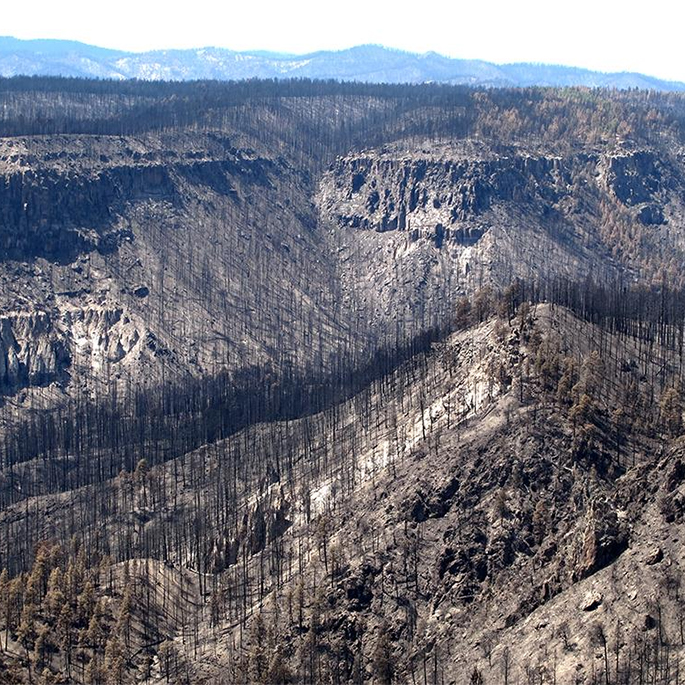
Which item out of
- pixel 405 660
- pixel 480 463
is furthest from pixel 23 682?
pixel 480 463

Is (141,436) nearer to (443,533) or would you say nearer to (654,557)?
(443,533)

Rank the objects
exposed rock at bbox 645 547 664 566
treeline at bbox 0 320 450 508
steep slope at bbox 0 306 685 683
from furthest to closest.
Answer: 1. treeline at bbox 0 320 450 508
2. steep slope at bbox 0 306 685 683
3. exposed rock at bbox 645 547 664 566

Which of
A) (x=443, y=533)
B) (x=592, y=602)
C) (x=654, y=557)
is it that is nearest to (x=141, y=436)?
(x=443, y=533)

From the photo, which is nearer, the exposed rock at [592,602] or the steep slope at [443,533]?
the exposed rock at [592,602]

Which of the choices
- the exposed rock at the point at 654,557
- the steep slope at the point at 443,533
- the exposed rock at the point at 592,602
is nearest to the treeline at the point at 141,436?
the steep slope at the point at 443,533

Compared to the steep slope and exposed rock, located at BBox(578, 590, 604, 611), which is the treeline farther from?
exposed rock, located at BBox(578, 590, 604, 611)

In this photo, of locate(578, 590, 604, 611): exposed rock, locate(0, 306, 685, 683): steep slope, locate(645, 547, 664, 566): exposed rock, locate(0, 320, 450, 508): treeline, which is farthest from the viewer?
locate(0, 320, 450, 508): treeline

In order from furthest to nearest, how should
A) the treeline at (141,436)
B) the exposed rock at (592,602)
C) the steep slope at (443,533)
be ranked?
the treeline at (141,436)
the steep slope at (443,533)
the exposed rock at (592,602)

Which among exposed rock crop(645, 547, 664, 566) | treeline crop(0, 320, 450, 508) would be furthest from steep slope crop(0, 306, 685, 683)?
treeline crop(0, 320, 450, 508)

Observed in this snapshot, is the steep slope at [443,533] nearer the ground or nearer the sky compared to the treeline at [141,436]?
nearer the sky

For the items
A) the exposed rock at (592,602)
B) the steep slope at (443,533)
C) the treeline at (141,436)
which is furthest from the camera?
the treeline at (141,436)

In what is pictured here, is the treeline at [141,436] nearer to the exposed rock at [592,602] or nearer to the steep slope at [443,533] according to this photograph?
the steep slope at [443,533]

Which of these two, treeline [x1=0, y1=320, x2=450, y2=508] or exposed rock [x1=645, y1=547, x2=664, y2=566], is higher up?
exposed rock [x1=645, y1=547, x2=664, y2=566]
